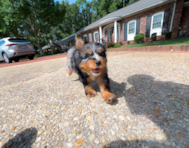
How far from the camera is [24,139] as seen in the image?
1229 mm

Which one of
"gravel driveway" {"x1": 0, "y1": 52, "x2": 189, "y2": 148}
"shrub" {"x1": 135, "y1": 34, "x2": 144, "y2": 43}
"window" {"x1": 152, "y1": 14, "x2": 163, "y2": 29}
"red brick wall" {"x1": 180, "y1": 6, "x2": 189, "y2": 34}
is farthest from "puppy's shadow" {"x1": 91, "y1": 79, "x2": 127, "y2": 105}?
"red brick wall" {"x1": 180, "y1": 6, "x2": 189, "y2": 34}

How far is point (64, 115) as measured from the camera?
1.60 metres

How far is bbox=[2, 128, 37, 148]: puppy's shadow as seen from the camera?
1.16 m

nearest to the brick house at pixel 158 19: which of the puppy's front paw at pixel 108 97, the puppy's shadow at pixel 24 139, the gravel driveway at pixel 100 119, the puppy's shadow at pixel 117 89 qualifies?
the gravel driveway at pixel 100 119

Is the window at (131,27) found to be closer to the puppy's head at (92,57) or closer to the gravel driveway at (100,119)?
the gravel driveway at (100,119)

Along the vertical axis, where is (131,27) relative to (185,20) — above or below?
above

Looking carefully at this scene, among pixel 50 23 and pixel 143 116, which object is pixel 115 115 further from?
pixel 50 23

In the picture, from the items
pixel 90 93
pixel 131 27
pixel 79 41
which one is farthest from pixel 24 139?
pixel 131 27

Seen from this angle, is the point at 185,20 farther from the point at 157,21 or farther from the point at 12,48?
the point at 12,48

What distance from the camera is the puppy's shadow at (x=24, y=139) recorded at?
45.6 inches

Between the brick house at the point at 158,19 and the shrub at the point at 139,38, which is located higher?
the brick house at the point at 158,19

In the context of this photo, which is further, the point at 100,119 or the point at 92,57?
the point at 92,57

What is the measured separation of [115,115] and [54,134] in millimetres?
962

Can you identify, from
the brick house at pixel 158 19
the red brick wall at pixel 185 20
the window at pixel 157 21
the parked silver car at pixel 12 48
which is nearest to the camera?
the parked silver car at pixel 12 48
